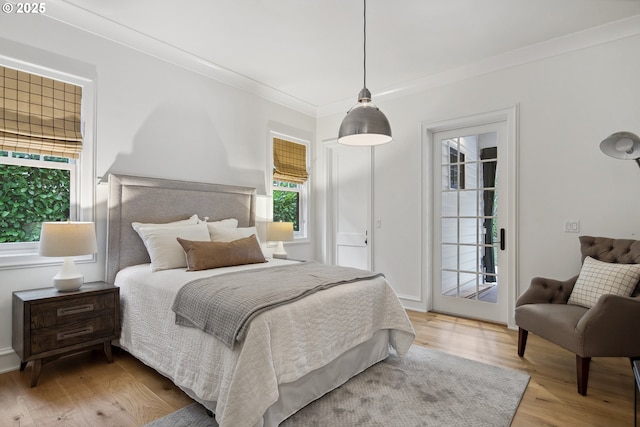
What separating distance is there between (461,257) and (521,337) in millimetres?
1266

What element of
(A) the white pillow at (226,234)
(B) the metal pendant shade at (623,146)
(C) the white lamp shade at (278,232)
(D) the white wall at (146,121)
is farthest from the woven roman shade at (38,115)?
(B) the metal pendant shade at (623,146)

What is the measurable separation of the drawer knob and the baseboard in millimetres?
561

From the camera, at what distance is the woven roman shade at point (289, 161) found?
178 inches

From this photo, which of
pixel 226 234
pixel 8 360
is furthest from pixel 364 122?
pixel 8 360

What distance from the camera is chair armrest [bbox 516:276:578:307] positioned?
273 cm

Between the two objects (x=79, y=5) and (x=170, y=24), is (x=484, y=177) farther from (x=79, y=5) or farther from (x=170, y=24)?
(x=79, y=5)

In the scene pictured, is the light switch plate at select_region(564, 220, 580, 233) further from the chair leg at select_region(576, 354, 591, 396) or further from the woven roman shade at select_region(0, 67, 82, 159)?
the woven roman shade at select_region(0, 67, 82, 159)

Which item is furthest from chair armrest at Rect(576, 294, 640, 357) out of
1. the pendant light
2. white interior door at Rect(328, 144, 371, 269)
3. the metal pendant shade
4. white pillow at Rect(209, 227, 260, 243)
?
white pillow at Rect(209, 227, 260, 243)

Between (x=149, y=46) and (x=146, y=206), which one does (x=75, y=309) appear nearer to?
(x=146, y=206)

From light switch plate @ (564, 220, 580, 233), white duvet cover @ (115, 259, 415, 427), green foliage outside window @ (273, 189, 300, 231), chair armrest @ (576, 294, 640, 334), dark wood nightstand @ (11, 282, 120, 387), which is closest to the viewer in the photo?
white duvet cover @ (115, 259, 415, 427)

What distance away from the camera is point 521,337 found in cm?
274

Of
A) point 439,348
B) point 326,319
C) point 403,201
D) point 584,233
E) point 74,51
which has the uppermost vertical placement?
point 74,51

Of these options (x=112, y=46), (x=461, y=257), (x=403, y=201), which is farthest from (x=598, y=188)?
(x=112, y=46)

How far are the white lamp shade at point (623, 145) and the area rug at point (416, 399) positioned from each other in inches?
67.5
